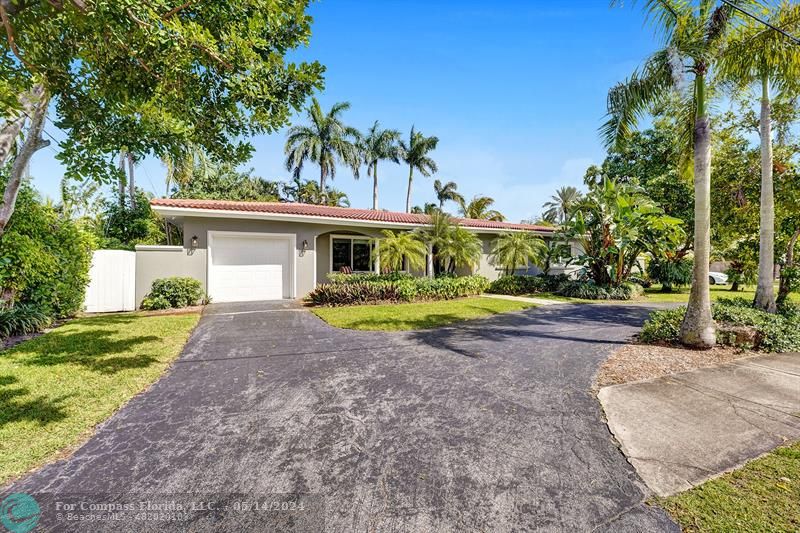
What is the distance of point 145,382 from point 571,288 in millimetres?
15408

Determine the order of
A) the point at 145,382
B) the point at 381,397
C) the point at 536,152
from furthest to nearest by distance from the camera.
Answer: the point at 536,152 → the point at 145,382 → the point at 381,397

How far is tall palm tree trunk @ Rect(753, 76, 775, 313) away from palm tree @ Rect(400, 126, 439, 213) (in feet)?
79.6

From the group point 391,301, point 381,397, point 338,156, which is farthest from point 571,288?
point 338,156

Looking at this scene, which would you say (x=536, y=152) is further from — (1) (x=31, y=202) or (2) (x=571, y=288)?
(1) (x=31, y=202)

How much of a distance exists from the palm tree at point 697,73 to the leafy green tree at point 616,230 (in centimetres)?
772

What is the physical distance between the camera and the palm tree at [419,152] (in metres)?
30.0

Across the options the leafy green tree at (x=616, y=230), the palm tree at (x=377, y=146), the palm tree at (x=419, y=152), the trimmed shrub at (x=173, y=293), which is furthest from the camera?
the palm tree at (x=419, y=152)

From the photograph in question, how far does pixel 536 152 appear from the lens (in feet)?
43.3

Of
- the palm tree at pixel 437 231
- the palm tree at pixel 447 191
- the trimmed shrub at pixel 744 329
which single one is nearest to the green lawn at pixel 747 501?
the trimmed shrub at pixel 744 329

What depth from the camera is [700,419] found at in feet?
11.8

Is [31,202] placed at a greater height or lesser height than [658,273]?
greater

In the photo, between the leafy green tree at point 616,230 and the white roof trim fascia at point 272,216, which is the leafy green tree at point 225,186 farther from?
the leafy green tree at point 616,230

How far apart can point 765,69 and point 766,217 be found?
121 inches

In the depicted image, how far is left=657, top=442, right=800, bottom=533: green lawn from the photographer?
2174mm
